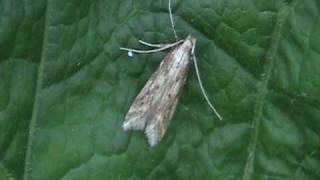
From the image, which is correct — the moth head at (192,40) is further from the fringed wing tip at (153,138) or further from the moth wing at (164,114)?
the fringed wing tip at (153,138)

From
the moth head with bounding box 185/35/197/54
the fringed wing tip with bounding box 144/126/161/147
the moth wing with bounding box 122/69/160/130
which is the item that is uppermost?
the moth head with bounding box 185/35/197/54

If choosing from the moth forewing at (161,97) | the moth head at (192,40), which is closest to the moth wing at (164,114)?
the moth forewing at (161,97)

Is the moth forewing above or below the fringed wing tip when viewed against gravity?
above

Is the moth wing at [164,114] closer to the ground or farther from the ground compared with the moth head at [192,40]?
closer to the ground

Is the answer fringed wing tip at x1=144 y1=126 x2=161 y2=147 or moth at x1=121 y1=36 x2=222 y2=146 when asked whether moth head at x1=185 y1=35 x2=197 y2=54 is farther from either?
fringed wing tip at x1=144 y1=126 x2=161 y2=147

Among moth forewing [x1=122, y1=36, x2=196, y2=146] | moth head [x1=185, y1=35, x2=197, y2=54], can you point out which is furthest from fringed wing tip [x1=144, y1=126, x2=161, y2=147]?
moth head [x1=185, y1=35, x2=197, y2=54]

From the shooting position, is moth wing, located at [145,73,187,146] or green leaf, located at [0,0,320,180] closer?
green leaf, located at [0,0,320,180]

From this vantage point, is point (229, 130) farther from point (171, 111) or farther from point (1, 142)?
point (1, 142)
